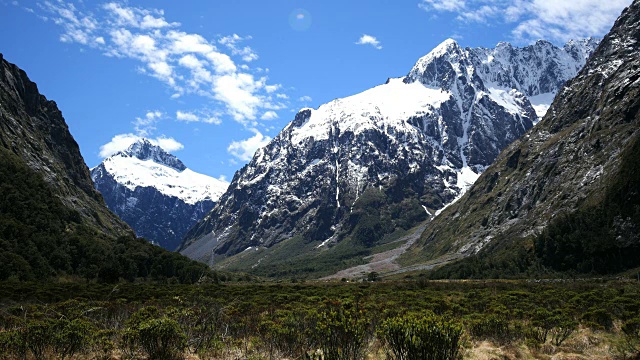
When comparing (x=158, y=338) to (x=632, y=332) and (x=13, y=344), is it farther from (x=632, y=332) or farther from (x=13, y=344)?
(x=632, y=332)

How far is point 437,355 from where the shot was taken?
53.8 ft

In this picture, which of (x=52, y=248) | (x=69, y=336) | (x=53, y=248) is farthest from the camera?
(x=53, y=248)

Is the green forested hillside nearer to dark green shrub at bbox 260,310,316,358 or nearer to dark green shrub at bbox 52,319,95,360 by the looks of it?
dark green shrub at bbox 52,319,95,360

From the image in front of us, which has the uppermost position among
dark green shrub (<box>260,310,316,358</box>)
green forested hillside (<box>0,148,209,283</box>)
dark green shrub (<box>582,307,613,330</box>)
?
green forested hillside (<box>0,148,209,283</box>)

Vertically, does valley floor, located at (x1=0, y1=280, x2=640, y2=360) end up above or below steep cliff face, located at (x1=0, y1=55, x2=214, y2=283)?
below

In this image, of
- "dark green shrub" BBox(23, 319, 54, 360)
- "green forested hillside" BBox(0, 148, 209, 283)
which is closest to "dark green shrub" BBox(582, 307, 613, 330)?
"dark green shrub" BBox(23, 319, 54, 360)

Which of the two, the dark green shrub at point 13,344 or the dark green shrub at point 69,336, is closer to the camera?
the dark green shrub at point 13,344

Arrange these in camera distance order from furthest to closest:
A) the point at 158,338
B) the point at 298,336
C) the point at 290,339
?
the point at 298,336 < the point at 290,339 < the point at 158,338

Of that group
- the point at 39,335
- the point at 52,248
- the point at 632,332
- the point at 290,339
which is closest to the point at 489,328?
the point at 632,332

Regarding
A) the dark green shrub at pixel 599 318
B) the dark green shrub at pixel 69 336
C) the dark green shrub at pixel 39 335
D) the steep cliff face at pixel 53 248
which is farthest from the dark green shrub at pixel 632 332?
the steep cliff face at pixel 53 248

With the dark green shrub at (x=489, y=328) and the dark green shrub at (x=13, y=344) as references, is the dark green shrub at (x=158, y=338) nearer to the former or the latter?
the dark green shrub at (x=13, y=344)

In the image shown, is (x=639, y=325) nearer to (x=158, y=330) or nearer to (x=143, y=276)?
(x=158, y=330)

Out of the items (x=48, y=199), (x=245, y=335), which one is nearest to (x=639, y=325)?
(x=245, y=335)

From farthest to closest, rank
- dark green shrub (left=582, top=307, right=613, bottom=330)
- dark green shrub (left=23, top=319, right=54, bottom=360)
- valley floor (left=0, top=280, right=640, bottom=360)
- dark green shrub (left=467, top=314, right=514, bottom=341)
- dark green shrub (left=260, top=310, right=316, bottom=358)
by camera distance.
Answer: dark green shrub (left=582, top=307, right=613, bottom=330) → dark green shrub (left=467, top=314, right=514, bottom=341) → dark green shrub (left=260, top=310, right=316, bottom=358) → dark green shrub (left=23, top=319, right=54, bottom=360) → valley floor (left=0, top=280, right=640, bottom=360)
